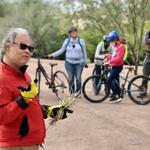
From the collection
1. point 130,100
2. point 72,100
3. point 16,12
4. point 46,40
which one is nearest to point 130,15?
point 130,100

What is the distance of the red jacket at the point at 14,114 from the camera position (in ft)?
14.0

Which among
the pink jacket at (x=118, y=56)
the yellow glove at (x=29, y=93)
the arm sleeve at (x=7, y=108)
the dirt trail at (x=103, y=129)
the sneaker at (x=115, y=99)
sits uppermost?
the yellow glove at (x=29, y=93)

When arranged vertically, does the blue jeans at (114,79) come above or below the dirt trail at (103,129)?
above

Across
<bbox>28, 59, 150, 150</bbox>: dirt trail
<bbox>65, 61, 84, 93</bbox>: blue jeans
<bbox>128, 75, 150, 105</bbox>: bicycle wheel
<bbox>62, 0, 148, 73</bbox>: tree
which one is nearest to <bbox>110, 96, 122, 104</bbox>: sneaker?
<bbox>128, 75, 150, 105</bbox>: bicycle wheel

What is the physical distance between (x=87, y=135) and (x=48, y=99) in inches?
175

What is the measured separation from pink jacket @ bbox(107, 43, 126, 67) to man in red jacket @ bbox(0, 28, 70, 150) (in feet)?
26.6

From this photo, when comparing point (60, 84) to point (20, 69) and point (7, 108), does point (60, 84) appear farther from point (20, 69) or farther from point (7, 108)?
point (7, 108)

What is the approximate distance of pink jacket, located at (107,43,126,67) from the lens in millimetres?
12539

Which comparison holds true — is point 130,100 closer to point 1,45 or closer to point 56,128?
point 56,128

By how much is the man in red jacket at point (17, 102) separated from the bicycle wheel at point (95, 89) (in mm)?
8510

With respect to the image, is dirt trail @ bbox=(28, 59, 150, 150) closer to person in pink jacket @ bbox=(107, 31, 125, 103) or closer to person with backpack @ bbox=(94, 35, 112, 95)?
person in pink jacket @ bbox=(107, 31, 125, 103)

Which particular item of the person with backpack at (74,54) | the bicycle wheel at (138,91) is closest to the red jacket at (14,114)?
the bicycle wheel at (138,91)

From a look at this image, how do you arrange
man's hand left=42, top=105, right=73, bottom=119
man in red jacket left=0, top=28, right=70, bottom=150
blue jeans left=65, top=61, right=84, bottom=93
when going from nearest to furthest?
man in red jacket left=0, top=28, right=70, bottom=150
man's hand left=42, top=105, right=73, bottom=119
blue jeans left=65, top=61, right=84, bottom=93

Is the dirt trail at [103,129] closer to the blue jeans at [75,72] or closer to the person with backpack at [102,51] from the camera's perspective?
the blue jeans at [75,72]
